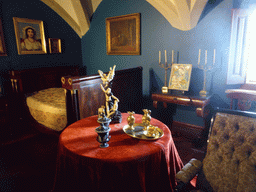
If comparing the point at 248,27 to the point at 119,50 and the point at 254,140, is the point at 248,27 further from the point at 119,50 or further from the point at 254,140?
the point at 119,50

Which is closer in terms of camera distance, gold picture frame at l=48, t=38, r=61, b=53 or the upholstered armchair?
the upholstered armchair

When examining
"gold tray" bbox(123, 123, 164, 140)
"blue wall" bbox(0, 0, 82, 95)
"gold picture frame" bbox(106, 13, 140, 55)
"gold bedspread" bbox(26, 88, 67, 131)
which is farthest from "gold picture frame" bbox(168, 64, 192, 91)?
"blue wall" bbox(0, 0, 82, 95)

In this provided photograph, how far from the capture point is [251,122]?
57.5 inches

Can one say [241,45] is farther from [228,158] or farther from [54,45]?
[54,45]

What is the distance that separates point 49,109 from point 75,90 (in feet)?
3.41

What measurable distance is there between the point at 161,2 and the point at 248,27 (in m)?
1.70

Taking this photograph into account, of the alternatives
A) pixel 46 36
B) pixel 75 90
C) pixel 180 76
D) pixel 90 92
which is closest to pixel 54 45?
pixel 46 36

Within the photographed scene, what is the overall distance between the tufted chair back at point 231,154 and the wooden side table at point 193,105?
1702 mm

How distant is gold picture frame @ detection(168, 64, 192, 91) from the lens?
146 inches

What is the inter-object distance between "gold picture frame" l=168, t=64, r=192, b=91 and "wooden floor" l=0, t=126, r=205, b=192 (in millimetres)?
1071

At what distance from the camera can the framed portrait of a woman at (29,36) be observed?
448 cm

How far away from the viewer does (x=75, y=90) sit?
112 inches

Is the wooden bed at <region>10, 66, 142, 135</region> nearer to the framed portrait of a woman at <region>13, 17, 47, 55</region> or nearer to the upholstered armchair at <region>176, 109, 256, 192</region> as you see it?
the framed portrait of a woman at <region>13, 17, 47, 55</region>

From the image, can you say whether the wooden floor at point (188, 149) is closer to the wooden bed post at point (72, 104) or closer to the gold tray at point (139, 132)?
the gold tray at point (139, 132)
